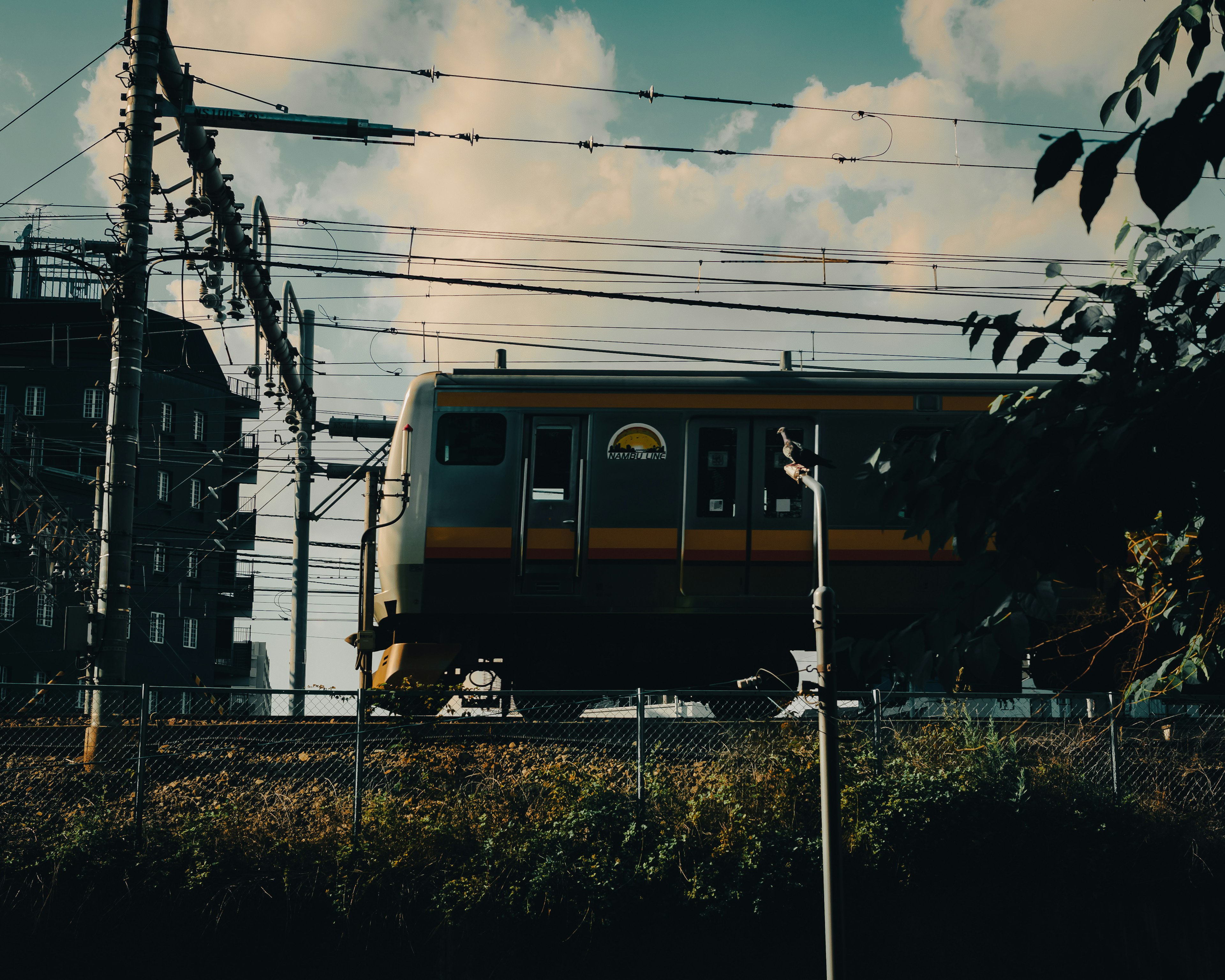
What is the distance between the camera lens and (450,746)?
10.5 meters

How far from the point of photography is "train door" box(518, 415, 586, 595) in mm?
11734

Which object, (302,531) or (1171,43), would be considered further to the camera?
(302,531)

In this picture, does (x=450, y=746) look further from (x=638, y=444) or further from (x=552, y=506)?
(x=638, y=444)

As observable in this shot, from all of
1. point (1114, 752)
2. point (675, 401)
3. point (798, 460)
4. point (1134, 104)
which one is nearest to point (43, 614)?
point (675, 401)

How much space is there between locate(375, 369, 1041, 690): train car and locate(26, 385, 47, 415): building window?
33.6 metres

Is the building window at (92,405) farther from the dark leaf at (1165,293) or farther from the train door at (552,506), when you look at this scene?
the dark leaf at (1165,293)

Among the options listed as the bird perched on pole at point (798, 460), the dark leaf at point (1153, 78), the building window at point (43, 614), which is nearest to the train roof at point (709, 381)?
the bird perched on pole at point (798, 460)

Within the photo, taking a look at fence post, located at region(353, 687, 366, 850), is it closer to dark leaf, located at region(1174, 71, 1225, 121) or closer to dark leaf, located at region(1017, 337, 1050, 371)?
dark leaf, located at region(1017, 337, 1050, 371)

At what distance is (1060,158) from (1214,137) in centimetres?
32

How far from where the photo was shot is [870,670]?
3639mm

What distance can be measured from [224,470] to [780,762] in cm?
3613

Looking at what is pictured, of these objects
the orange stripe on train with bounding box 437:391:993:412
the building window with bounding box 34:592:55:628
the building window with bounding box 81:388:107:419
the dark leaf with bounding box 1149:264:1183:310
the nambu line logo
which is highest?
the building window with bounding box 81:388:107:419

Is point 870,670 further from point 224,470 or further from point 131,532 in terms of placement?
point 224,470

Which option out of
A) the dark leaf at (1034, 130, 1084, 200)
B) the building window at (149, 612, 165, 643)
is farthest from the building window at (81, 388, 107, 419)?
→ the dark leaf at (1034, 130, 1084, 200)
